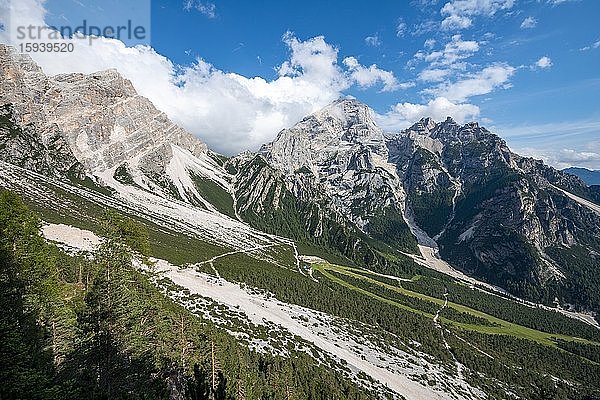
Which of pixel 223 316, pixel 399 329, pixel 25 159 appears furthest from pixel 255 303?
pixel 25 159

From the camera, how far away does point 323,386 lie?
182ft

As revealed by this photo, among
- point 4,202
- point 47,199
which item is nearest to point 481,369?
point 4,202

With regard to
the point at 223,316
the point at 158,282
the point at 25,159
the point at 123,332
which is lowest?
the point at 223,316

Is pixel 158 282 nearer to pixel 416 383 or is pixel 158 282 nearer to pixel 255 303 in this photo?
pixel 255 303

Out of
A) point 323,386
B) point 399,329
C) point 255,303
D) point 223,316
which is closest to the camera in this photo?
point 323,386

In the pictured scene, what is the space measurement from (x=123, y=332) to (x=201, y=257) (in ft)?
371

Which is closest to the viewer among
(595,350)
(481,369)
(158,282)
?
(158,282)

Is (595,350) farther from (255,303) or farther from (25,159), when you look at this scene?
(25,159)

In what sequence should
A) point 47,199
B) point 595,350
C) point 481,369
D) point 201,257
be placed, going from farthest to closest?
point 595,350 < point 47,199 < point 201,257 < point 481,369

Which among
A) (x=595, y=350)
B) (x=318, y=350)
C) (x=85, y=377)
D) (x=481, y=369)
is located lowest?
(x=595, y=350)

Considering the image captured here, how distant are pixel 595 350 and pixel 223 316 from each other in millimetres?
193495

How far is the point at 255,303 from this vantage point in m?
97.6

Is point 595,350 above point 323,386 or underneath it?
underneath

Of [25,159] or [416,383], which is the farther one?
[25,159]
